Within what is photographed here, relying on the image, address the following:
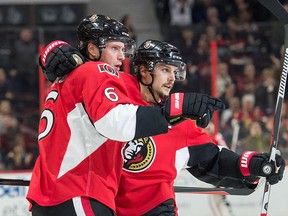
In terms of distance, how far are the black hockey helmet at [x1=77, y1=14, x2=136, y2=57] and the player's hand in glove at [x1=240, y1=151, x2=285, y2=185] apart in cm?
69

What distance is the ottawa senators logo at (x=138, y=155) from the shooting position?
3379 mm

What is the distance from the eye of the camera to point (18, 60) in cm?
716

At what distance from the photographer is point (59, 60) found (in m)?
2.91

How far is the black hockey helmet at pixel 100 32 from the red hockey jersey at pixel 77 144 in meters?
0.31

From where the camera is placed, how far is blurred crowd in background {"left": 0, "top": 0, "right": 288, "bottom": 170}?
7.08 m

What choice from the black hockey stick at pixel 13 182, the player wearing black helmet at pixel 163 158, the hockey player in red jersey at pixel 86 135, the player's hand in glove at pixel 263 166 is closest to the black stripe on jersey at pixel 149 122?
the hockey player in red jersey at pixel 86 135

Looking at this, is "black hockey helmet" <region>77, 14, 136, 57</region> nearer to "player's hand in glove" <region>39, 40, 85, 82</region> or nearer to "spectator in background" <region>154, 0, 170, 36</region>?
"player's hand in glove" <region>39, 40, 85, 82</region>

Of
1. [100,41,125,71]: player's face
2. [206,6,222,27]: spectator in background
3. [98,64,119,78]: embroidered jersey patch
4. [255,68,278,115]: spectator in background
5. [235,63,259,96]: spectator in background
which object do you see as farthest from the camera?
[206,6,222,27]: spectator in background

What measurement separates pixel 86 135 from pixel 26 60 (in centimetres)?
442

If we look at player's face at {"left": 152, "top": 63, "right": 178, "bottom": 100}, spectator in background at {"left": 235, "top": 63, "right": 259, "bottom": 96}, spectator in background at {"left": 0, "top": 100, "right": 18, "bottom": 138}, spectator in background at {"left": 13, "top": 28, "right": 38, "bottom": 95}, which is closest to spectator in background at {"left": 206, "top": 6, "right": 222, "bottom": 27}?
spectator in background at {"left": 235, "top": 63, "right": 259, "bottom": 96}

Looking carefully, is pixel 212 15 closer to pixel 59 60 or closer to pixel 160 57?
pixel 160 57

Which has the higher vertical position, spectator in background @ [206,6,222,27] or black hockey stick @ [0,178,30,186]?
spectator in background @ [206,6,222,27]

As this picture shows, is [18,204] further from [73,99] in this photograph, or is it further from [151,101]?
[73,99]

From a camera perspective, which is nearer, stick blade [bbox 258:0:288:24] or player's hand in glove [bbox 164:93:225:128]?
player's hand in glove [bbox 164:93:225:128]
